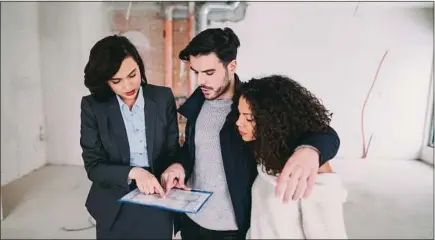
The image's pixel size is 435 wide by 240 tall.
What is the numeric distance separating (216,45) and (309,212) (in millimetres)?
242

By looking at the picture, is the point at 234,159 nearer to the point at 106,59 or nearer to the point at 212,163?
the point at 212,163

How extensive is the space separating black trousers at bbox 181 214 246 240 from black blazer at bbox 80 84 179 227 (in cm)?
13

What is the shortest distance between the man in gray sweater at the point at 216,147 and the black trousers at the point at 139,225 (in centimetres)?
4

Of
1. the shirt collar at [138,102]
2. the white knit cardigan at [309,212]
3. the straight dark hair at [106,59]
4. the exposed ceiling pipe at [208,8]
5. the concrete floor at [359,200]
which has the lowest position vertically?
the concrete floor at [359,200]

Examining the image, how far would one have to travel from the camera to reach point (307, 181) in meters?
0.33

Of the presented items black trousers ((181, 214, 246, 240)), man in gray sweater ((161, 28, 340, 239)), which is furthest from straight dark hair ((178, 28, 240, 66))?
black trousers ((181, 214, 246, 240))

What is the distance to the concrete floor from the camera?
2.19 ft

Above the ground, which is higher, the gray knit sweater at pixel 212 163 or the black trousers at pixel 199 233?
the gray knit sweater at pixel 212 163

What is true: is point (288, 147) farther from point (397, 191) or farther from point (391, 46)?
point (397, 191)

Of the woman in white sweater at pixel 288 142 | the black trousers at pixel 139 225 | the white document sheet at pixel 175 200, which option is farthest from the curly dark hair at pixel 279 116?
the black trousers at pixel 139 225

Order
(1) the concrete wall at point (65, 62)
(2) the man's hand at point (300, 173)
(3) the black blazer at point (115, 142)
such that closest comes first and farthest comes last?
(2) the man's hand at point (300, 173)
(3) the black blazer at point (115, 142)
(1) the concrete wall at point (65, 62)

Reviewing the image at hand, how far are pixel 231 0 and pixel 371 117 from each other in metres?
0.42

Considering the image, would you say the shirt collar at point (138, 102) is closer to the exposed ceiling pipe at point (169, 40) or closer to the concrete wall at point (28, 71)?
the exposed ceiling pipe at point (169, 40)

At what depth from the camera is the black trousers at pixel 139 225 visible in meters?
0.48
